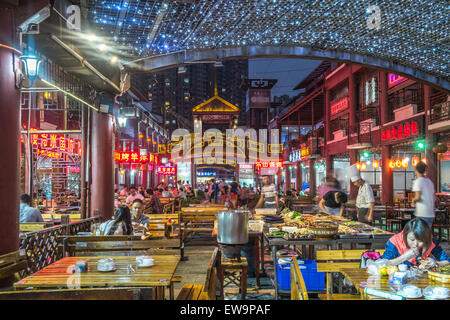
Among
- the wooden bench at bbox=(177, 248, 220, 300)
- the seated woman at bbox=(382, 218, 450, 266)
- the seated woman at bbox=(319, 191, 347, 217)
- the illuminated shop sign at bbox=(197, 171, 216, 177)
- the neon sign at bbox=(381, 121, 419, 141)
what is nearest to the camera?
the wooden bench at bbox=(177, 248, 220, 300)

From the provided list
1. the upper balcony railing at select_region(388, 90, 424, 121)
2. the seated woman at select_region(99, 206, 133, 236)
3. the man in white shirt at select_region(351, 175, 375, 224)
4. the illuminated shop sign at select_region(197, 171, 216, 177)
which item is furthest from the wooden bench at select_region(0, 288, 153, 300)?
the illuminated shop sign at select_region(197, 171, 216, 177)

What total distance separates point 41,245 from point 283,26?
7.03 meters

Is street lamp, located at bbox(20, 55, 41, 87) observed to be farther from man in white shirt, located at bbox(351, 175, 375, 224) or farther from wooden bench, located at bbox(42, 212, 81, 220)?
man in white shirt, located at bbox(351, 175, 375, 224)

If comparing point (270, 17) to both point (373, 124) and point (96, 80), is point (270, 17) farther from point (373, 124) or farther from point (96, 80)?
point (373, 124)

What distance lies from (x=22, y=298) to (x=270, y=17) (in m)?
7.26

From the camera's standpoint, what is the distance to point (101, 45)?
28.6 feet

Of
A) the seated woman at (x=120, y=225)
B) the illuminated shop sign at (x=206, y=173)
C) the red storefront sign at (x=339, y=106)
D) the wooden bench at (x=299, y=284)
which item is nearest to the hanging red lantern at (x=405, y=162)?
the red storefront sign at (x=339, y=106)

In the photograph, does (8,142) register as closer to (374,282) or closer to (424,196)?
(374,282)

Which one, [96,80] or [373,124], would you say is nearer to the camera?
[96,80]

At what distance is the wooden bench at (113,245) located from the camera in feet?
19.4

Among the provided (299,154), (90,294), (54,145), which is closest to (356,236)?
(90,294)

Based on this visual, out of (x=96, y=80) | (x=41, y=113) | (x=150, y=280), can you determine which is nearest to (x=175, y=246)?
(x=150, y=280)

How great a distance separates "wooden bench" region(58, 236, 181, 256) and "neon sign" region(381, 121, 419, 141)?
1329 cm

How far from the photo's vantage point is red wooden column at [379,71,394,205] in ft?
61.0
